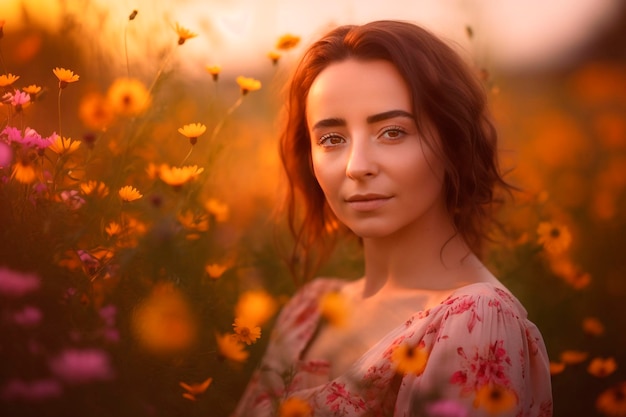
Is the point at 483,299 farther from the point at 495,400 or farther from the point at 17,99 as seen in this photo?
the point at 17,99

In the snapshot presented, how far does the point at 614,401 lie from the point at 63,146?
1345 mm

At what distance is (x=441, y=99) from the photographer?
1.46m

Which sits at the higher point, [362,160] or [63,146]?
[63,146]

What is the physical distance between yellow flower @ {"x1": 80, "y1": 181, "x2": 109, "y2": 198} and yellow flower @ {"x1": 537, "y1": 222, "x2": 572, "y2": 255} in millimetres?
1126

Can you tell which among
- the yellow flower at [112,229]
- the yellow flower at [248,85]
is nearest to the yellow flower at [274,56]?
the yellow flower at [248,85]

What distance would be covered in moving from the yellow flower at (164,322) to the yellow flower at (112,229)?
5.4 inches

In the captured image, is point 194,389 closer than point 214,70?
Yes

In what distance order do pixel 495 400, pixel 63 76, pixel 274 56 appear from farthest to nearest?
pixel 274 56, pixel 63 76, pixel 495 400

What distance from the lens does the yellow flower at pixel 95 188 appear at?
131 cm

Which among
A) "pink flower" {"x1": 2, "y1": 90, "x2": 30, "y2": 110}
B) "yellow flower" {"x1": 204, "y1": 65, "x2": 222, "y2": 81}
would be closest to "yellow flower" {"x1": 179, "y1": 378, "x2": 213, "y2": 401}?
"pink flower" {"x1": 2, "y1": 90, "x2": 30, "y2": 110}

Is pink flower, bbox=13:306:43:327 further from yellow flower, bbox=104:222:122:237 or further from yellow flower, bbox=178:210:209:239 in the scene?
yellow flower, bbox=178:210:209:239

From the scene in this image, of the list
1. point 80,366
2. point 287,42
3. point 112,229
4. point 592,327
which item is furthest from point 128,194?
point 592,327

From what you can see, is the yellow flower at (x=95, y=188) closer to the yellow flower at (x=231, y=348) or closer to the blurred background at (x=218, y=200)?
the blurred background at (x=218, y=200)

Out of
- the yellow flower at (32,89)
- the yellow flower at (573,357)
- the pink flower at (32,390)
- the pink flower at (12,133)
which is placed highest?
the yellow flower at (32,89)
